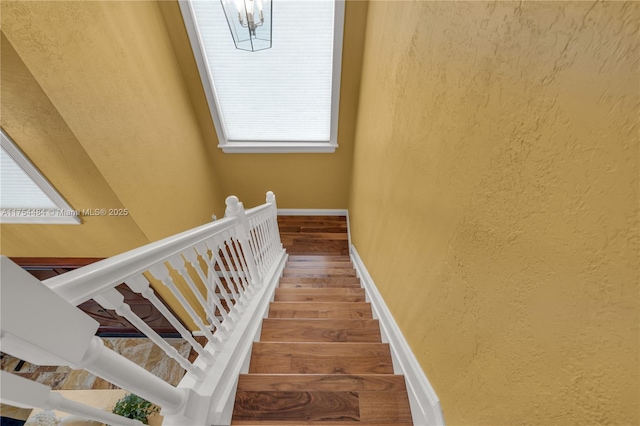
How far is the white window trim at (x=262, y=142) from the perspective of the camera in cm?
203

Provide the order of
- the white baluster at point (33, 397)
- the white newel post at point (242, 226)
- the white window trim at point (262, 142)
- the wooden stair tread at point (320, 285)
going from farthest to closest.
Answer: the wooden stair tread at point (320, 285), the white window trim at point (262, 142), the white newel post at point (242, 226), the white baluster at point (33, 397)

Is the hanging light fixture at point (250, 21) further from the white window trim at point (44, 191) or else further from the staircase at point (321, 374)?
the staircase at point (321, 374)

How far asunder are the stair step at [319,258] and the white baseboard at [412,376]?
1711 mm

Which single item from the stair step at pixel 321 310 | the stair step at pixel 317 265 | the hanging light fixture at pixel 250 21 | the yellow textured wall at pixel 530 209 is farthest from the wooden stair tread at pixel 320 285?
the hanging light fixture at pixel 250 21

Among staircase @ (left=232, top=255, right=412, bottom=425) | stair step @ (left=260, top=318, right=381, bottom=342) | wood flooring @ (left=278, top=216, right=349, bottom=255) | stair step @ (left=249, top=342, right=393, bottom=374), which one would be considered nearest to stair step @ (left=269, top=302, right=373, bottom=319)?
staircase @ (left=232, top=255, right=412, bottom=425)

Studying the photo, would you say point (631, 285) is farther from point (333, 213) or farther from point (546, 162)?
point (333, 213)

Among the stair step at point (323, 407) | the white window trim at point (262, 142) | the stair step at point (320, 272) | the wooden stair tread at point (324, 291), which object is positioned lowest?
the stair step at point (323, 407)

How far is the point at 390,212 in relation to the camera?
138 centimetres

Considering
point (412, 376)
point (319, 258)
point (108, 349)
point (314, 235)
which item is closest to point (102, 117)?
point (108, 349)

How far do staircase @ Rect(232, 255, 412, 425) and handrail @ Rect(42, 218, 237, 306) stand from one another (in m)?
0.75

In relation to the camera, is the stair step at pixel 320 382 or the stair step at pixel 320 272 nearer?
the stair step at pixel 320 382

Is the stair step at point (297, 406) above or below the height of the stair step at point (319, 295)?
below

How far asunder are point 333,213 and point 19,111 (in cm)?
335

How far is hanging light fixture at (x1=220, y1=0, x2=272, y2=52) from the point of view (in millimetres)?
1482
